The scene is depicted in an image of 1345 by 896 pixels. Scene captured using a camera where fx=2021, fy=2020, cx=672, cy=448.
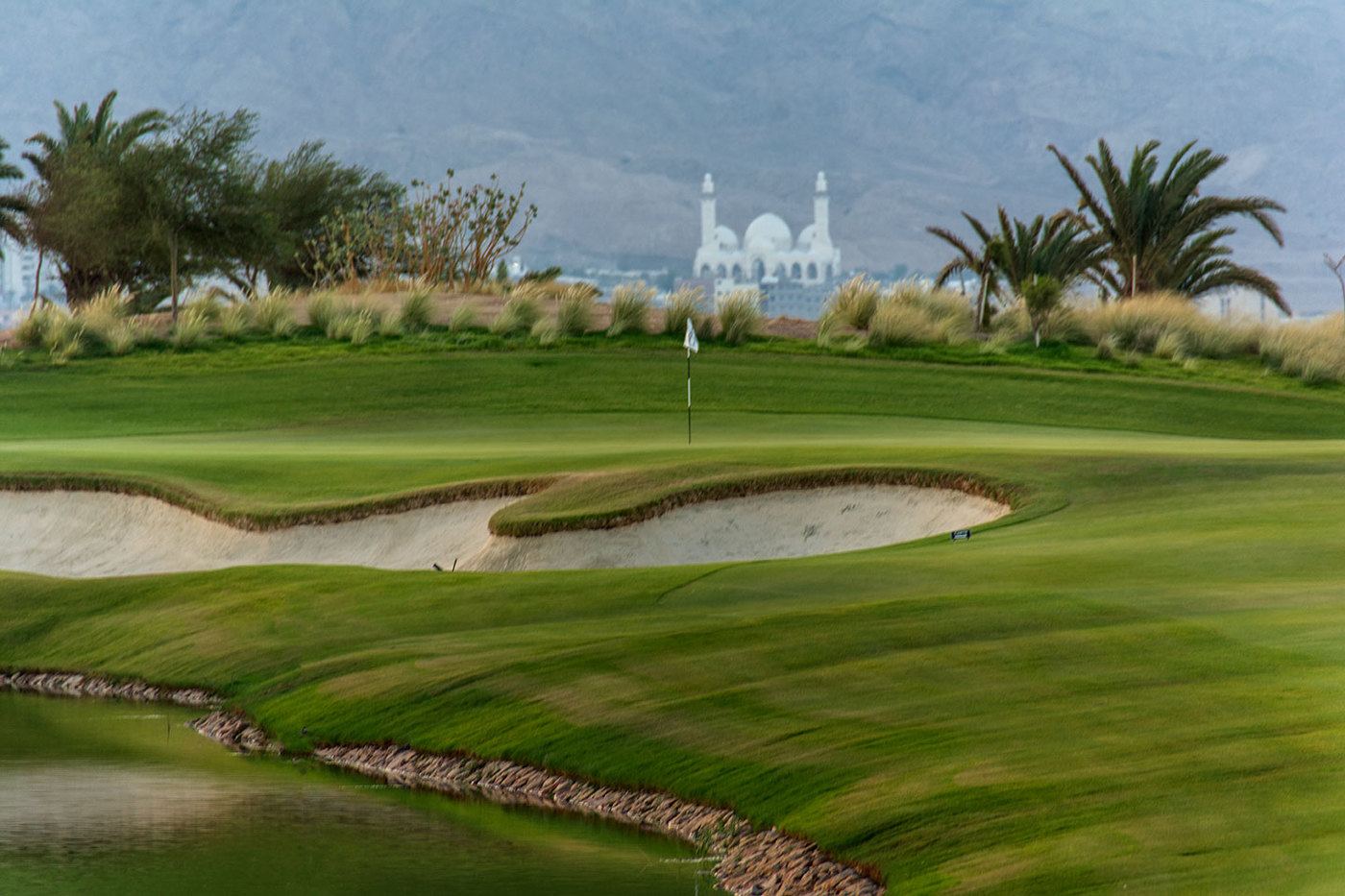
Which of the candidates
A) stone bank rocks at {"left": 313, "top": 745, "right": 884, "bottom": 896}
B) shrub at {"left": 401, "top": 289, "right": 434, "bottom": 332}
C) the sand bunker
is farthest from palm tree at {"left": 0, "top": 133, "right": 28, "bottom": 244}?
stone bank rocks at {"left": 313, "top": 745, "right": 884, "bottom": 896}

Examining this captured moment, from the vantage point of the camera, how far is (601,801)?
1336 centimetres

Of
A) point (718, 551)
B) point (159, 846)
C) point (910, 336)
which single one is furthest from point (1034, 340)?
point (159, 846)

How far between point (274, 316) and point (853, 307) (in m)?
13.6

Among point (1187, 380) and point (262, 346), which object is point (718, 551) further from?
point (262, 346)

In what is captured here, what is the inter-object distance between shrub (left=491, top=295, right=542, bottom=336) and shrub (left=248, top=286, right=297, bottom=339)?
4.82 m

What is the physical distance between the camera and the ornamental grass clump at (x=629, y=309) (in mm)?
45719

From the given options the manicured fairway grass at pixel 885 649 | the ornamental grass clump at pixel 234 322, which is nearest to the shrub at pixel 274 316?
the ornamental grass clump at pixel 234 322

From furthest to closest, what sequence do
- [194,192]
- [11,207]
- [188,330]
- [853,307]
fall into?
[11,207]
[194,192]
[853,307]
[188,330]

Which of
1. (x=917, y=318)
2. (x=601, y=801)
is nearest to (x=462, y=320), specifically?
(x=917, y=318)

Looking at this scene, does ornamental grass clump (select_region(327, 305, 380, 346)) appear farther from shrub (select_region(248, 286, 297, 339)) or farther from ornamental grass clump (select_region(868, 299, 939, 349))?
ornamental grass clump (select_region(868, 299, 939, 349))

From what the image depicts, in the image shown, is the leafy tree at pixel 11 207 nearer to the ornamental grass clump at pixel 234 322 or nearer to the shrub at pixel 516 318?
the ornamental grass clump at pixel 234 322

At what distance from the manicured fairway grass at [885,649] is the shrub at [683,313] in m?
12.0

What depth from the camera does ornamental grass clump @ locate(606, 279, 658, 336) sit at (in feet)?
150

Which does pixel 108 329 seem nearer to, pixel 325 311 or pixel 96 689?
pixel 325 311
